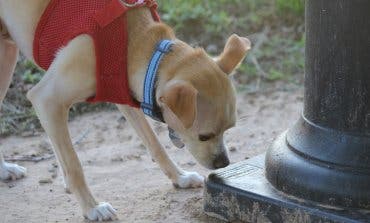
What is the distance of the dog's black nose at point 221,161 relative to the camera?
360 cm

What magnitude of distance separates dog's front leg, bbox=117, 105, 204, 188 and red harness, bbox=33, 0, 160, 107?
0.52 meters

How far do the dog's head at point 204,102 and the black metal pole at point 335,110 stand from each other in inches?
14.9

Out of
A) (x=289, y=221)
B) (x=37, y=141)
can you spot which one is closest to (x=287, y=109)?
(x=37, y=141)

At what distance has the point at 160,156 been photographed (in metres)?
4.04

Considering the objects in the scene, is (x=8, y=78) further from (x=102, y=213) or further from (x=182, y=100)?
(x=182, y=100)

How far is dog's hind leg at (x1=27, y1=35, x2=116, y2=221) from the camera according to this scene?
3441 mm

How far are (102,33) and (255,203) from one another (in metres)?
1.06

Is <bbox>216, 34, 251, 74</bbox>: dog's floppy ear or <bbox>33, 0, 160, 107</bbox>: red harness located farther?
<bbox>216, 34, 251, 74</bbox>: dog's floppy ear

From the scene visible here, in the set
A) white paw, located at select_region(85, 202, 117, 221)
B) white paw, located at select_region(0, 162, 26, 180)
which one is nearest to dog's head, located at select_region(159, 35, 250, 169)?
white paw, located at select_region(85, 202, 117, 221)

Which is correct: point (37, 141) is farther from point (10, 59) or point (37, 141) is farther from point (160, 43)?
point (160, 43)

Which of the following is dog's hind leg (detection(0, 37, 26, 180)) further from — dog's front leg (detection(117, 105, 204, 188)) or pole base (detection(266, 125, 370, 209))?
pole base (detection(266, 125, 370, 209))

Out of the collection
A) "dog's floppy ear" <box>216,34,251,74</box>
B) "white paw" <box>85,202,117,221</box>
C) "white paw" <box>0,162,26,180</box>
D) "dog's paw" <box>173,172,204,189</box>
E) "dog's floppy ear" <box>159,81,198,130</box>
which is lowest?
"white paw" <box>0,162,26,180</box>

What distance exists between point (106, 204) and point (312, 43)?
129 centimetres

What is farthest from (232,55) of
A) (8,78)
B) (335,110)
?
(8,78)
